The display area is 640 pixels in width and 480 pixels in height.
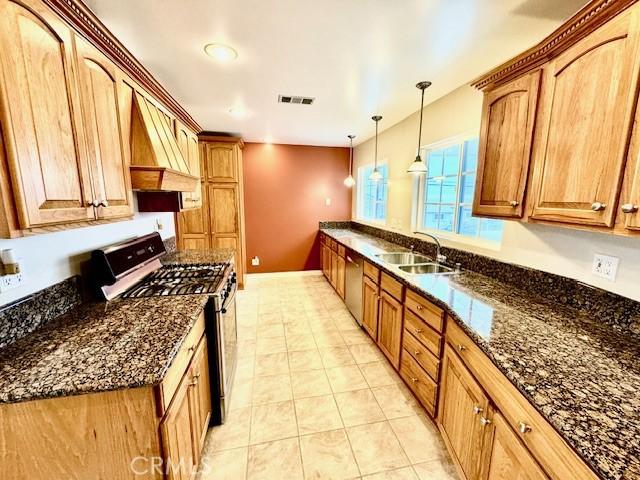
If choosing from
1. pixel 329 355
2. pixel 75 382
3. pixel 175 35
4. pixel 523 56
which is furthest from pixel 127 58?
pixel 329 355

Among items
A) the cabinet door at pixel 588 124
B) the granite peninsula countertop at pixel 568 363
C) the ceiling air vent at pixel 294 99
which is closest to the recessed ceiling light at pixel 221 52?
the ceiling air vent at pixel 294 99

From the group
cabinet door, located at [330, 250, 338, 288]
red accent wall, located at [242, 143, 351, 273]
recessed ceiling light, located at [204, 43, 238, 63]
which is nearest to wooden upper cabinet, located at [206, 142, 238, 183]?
red accent wall, located at [242, 143, 351, 273]

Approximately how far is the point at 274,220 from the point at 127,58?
3.53 metres

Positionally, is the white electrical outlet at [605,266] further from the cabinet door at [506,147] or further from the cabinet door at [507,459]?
the cabinet door at [507,459]

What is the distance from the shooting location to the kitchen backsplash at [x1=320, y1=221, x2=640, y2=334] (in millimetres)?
1230

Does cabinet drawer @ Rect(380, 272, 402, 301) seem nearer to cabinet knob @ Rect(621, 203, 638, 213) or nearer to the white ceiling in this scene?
cabinet knob @ Rect(621, 203, 638, 213)

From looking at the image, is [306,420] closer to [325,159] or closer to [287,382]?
[287,382]

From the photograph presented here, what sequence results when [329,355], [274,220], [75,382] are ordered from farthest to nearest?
[274,220]
[329,355]
[75,382]

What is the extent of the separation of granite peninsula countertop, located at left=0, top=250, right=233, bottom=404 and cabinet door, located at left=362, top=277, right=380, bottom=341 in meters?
1.67

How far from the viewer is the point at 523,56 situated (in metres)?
1.40

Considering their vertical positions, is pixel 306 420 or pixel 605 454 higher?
pixel 605 454

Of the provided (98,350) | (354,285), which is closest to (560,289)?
(354,285)

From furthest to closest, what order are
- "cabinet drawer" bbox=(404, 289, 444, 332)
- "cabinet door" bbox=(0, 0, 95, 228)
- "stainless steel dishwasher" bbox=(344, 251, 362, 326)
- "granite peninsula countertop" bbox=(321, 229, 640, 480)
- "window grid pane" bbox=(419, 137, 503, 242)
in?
"stainless steel dishwasher" bbox=(344, 251, 362, 326), "window grid pane" bbox=(419, 137, 503, 242), "cabinet drawer" bbox=(404, 289, 444, 332), "cabinet door" bbox=(0, 0, 95, 228), "granite peninsula countertop" bbox=(321, 229, 640, 480)

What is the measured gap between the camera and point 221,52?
182 cm
